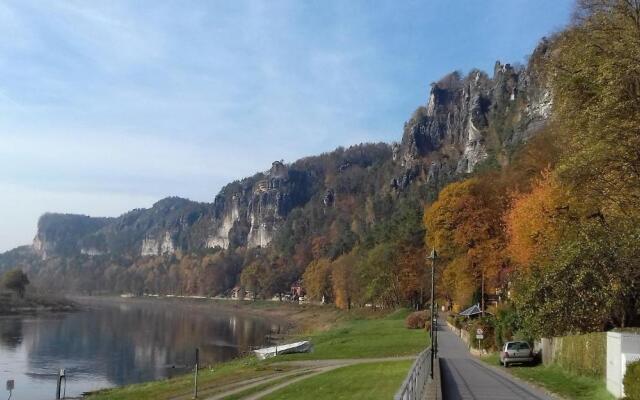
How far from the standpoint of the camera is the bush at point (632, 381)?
1402 centimetres

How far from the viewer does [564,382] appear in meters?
23.4

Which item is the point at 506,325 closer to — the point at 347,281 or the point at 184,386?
the point at 184,386

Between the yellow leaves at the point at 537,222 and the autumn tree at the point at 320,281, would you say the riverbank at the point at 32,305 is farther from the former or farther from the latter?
the yellow leaves at the point at 537,222

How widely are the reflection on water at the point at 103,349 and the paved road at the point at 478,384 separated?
2558cm

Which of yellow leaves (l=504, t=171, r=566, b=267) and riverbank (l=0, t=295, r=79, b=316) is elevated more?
yellow leaves (l=504, t=171, r=566, b=267)

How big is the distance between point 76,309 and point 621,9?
453 feet

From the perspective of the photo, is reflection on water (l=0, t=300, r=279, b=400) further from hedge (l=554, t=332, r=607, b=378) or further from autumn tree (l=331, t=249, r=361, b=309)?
hedge (l=554, t=332, r=607, b=378)

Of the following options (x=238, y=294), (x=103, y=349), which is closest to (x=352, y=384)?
(x=103, y=349)

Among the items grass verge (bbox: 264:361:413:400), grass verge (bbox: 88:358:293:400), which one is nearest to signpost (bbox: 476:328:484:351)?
grass verge (bbox: 264:361:413:400)

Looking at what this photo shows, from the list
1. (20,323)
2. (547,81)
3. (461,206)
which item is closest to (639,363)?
(547,81)

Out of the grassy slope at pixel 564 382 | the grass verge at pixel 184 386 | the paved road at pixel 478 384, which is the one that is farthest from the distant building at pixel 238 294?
the grassy slope at pixel 564 382

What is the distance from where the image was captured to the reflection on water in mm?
47947

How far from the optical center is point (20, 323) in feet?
318

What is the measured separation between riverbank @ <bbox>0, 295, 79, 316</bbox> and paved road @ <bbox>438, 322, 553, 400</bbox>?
109706 mm
